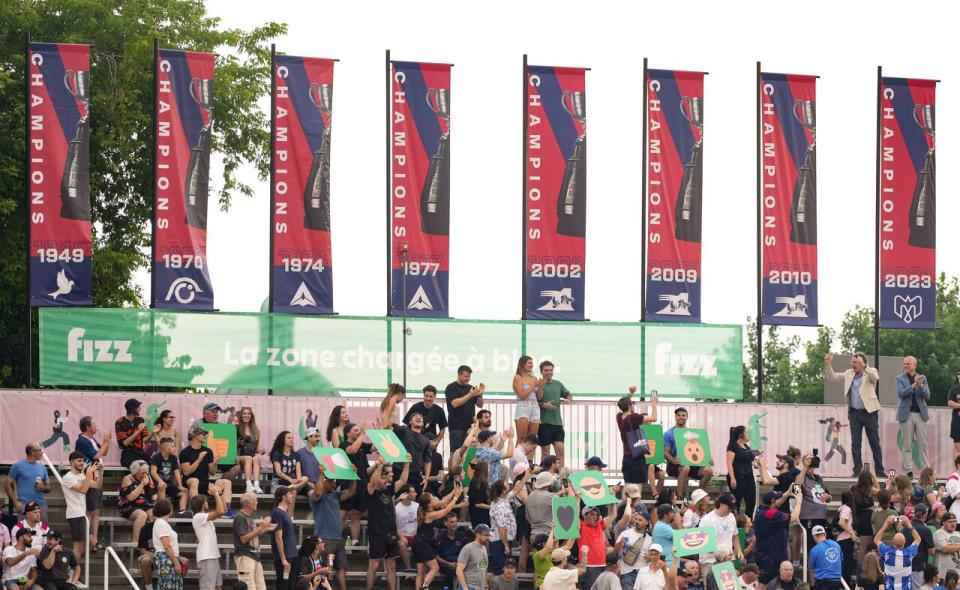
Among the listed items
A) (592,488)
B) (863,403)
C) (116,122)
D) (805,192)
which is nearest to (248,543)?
(592,488)

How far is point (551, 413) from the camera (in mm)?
28609

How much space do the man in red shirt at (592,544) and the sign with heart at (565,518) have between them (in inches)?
8.2

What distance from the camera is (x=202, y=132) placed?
3145 cm

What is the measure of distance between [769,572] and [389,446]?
5797 mm

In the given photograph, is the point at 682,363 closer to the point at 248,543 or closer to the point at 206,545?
the point at 248,543

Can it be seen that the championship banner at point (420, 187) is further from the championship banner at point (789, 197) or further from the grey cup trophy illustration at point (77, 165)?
the championship banner at point (789, 197)

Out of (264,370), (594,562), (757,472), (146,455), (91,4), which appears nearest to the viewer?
(594,562)

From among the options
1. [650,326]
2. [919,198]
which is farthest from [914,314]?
[650,326]

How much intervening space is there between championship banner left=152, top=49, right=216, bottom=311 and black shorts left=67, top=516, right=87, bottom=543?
20.8ft

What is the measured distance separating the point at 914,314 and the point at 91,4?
22427mm

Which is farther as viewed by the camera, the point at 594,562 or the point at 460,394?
the point at 460,394

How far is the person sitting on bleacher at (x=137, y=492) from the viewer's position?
25328 mm

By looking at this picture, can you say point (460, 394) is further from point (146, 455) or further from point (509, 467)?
point (146, 455)

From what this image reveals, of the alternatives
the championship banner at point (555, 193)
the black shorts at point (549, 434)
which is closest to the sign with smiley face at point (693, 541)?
the black shorts at point (549, 434)
